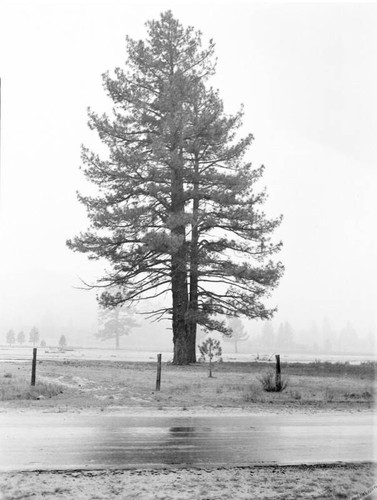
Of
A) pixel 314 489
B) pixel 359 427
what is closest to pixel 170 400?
pixel 359 427

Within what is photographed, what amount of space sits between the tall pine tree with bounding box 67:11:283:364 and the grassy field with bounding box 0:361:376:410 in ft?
12.0

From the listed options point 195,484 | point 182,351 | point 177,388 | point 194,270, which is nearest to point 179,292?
point 194,270

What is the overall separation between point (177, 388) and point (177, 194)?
11.2m

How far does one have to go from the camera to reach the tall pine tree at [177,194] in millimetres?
25188

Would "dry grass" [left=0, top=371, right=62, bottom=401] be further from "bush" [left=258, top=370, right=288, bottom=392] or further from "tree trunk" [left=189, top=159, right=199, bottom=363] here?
"tree trunk" [left=189, top=159, right=199, bottom=363]

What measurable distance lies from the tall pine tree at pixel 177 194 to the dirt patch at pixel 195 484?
1680cm

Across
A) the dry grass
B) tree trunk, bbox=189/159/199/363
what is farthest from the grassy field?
tree trunk, bbox=189/159/199/363

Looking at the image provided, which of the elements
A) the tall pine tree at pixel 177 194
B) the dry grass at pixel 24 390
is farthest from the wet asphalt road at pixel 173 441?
the tall pine tree at pixel 177 194

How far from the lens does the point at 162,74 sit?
27.3 metres

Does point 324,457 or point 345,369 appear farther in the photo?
point 345,369

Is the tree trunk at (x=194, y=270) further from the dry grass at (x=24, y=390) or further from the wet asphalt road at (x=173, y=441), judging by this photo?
the wet asphalt road at (x=173, y=441)

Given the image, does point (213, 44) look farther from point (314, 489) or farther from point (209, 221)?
point (314, 489)

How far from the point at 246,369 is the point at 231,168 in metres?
9.86

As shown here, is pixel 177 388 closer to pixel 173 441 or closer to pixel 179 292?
pixel 173 441
